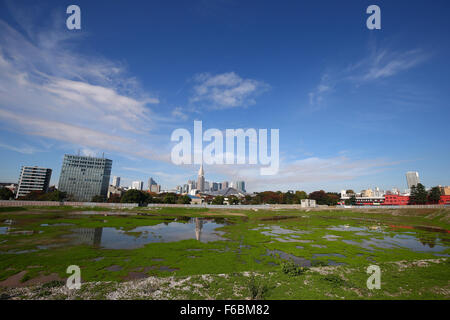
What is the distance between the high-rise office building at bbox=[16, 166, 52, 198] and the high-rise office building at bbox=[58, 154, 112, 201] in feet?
43.3

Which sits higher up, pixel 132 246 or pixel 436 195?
pixel 436 195

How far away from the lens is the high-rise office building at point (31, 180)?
162500 mm

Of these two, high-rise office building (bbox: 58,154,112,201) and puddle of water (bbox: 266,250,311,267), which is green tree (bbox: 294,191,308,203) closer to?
puddle of water (bbox: 266,250,311,267)

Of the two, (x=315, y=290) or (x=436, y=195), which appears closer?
(x=315, y=290)

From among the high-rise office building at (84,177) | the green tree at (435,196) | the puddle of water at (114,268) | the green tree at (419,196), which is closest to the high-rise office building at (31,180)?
the high-rise office building at (84,177)

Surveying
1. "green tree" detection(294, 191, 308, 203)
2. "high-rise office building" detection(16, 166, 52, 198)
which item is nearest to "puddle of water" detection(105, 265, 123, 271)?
"green tree" detection(294, 191, 308, 203)

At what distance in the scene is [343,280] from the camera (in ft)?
43.1

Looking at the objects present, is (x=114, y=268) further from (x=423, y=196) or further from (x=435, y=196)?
(x=435, y=196)

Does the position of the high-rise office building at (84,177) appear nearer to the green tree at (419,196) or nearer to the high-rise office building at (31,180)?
the high-rise office building at (31,180)

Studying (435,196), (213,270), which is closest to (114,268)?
(213,270)

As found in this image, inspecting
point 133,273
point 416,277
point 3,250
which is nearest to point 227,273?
point 133,273
